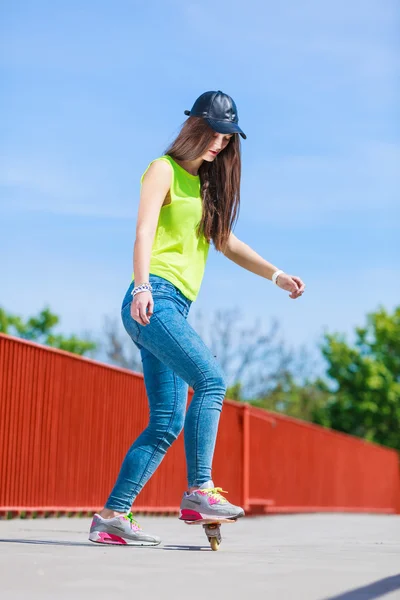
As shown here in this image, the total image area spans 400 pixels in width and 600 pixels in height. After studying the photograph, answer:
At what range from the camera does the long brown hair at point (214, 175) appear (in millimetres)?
4723

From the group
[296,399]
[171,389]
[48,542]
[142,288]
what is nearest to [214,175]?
[142,288]

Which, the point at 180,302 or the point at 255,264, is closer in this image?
the point at 180,302

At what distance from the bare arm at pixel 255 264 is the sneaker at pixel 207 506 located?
1.08 m

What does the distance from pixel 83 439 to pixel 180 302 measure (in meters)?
4.62

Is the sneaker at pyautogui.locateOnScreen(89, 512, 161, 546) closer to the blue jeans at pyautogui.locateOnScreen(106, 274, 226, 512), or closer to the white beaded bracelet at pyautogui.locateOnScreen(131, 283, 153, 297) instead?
the blue jeans at pyautogui.locateOnScreen(106, 274, 226, 512)

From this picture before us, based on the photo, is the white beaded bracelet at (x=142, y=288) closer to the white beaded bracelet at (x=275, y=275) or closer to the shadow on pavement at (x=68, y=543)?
the white beaded bracelet at (x=275, y=275)

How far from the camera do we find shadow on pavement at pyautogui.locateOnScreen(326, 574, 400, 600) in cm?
290

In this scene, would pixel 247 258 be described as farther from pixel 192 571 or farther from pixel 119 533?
pixel 192 571

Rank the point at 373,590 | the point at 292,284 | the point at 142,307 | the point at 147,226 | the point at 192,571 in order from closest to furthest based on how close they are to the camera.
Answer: the point at 373,590 < the point at 192,571 < the point at 142,307 < the point at 147,226 < the point at 292,284

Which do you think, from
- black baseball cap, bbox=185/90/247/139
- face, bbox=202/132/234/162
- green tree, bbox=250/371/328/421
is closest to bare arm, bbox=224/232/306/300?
face, bbox=202/132/234/162

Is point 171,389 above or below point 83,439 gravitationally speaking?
below

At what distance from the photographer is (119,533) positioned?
14.8 feet

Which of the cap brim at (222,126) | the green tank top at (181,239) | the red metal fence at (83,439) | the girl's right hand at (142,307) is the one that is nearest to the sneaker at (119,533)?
the girl's right hand at (142,307)

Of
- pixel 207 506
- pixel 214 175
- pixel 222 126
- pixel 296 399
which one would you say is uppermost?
pixel 296 399
